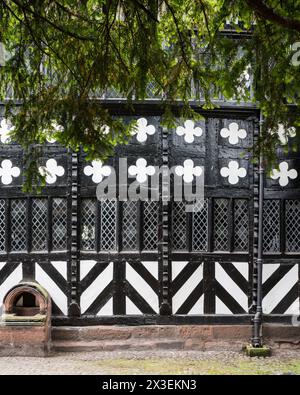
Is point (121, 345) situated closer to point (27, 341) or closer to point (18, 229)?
point (27, 341)

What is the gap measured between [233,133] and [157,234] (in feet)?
7.09

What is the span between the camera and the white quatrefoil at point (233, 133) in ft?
29.4

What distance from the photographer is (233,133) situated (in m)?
8.98

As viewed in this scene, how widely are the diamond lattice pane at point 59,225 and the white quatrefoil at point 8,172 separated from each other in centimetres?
85

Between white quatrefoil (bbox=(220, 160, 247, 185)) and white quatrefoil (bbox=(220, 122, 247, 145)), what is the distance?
369 millimetres

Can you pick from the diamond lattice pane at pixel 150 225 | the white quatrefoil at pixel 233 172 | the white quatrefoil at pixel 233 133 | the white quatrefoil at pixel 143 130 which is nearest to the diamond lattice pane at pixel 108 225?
the diamond lattice pane at pixel 150 225

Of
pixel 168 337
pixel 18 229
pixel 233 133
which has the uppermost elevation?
pixel 233 133

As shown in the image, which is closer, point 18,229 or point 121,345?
point 121,345

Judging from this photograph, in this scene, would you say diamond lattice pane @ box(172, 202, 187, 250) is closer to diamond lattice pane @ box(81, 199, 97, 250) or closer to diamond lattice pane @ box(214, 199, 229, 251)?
diamond lattice pane @ box(214, 199, 229, 251)

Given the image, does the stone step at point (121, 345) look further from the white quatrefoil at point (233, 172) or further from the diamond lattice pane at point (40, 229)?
the white quatrefoil at point (233, 172)

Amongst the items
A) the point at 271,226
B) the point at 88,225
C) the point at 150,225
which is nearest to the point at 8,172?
the point at 88,225

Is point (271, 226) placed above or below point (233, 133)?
below

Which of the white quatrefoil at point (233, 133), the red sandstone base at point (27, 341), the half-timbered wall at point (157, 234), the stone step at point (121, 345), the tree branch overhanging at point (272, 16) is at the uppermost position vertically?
the tree branch overhanging at point (272, 16)

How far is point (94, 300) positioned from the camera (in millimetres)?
8773
